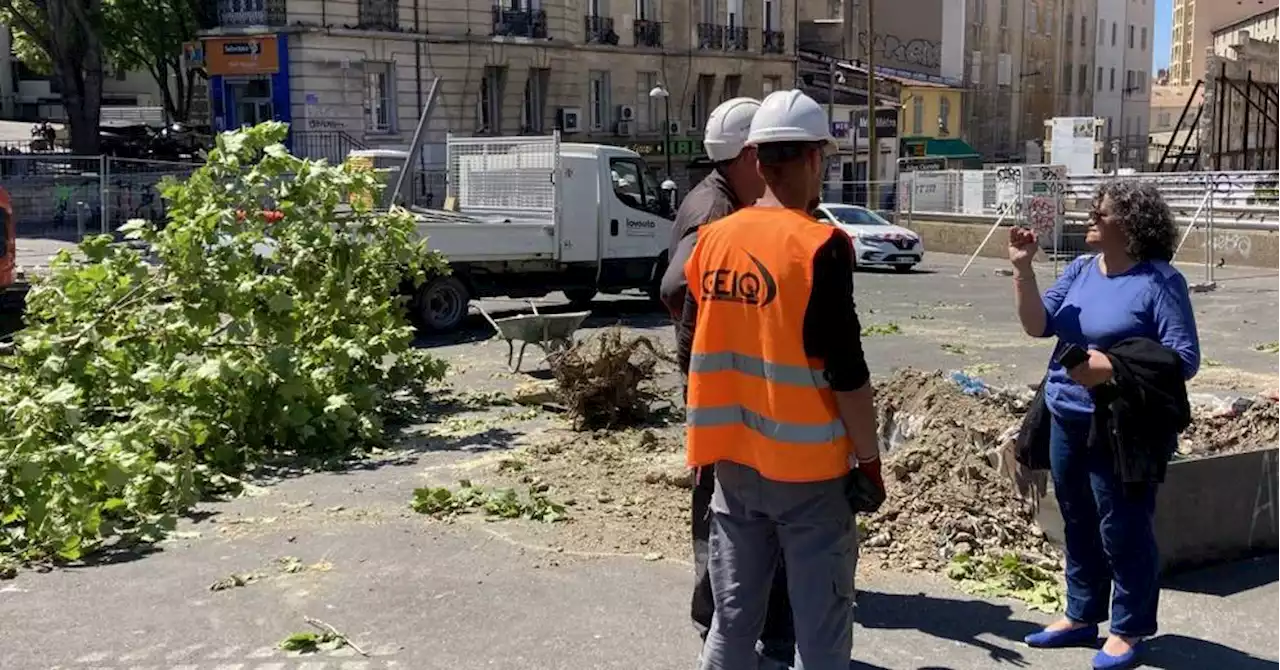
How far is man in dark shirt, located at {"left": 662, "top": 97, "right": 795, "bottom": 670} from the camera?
4207 mm

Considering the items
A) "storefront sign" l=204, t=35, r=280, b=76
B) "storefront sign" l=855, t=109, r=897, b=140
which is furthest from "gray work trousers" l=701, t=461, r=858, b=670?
"storefront sign" l=855, t=109, r=897, b=140

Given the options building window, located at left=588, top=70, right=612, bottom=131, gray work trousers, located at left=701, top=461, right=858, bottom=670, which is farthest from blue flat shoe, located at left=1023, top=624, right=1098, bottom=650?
building window, located at left=588, top=70, right=612, bottom=131

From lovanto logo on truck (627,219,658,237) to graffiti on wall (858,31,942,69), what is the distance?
154 feet

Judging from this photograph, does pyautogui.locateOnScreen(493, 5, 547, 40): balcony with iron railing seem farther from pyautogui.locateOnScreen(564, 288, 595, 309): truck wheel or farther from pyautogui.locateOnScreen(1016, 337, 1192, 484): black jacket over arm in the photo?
pyautogui.locateOnScreen(1016, 337, 1192, 484): black jacket over arm

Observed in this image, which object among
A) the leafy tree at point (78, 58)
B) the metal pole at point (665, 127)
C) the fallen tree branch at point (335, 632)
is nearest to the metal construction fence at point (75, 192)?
the leafy tree at point (78, 58)

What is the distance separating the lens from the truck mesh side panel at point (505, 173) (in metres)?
16.5

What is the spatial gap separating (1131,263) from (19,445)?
5279mm

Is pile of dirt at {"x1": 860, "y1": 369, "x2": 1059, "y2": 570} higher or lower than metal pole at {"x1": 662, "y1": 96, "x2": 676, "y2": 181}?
lower

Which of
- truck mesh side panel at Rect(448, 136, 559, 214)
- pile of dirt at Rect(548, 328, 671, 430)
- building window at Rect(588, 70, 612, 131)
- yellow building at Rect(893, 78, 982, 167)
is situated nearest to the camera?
pile of dirt at Rect(548, 328, 671, 430)

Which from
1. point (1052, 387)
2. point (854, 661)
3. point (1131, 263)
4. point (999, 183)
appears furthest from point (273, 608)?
point (999, 183)

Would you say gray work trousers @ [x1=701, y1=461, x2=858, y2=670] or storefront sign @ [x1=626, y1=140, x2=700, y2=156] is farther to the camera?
storefront sign @ [x1=626, y1=140, x2=700, y2=156]

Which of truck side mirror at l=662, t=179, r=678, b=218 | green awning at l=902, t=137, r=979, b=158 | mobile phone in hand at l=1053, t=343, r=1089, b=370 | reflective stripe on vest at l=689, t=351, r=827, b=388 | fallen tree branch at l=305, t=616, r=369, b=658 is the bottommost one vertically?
fallen tree branch at l=305, t=616, r=369, b=658

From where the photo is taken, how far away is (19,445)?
643cm

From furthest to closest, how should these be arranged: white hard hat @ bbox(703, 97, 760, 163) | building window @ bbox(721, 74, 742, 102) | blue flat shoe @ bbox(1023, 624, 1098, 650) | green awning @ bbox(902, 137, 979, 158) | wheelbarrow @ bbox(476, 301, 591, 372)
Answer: green awning @ bbox(902, 137, 979, 158) → building window @ bbox(721, 74, 742, 102) → wheelbarrow @ bbox(476, 301, 591, 372) → blue flat shoe @ bbox(1023, 624, 1098, 650) → white hard hat @ bbox(703, 97, 760, 163)
